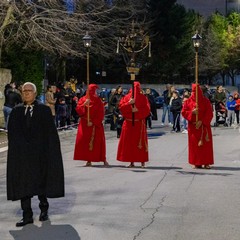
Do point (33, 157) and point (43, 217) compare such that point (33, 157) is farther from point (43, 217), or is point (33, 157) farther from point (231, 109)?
point (231, 109)

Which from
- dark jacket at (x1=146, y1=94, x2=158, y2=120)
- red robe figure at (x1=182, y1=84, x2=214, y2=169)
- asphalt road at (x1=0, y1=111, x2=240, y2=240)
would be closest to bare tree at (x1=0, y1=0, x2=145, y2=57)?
dark jacket at (x1=146, y1=94, x2=158, y2=120)

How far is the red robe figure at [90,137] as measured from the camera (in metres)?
12.5

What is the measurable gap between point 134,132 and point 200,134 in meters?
1.40

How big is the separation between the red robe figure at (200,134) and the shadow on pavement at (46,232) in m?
5.56

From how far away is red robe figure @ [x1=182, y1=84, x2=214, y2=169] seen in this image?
39.8ft

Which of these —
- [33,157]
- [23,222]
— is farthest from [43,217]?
[33,157]

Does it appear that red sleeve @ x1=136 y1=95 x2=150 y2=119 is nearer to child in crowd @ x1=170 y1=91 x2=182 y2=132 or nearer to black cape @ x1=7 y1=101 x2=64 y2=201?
black cape @ x1=7 y1=101 x2=64 y2=201

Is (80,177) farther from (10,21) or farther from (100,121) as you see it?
(10,21)

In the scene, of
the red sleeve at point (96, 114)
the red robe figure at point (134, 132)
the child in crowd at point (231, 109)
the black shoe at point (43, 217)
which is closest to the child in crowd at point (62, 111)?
the child in crowd at point (231, 109)

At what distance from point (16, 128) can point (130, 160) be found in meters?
5.58

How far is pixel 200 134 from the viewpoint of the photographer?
40.1ft

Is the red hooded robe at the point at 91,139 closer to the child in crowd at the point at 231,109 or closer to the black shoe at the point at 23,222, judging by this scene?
the black shoe at the point at 23,222

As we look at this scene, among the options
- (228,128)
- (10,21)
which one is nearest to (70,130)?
(10,21)

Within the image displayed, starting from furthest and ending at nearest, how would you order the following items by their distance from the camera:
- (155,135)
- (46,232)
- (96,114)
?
(155,135) → (96,114) → (46,232)
